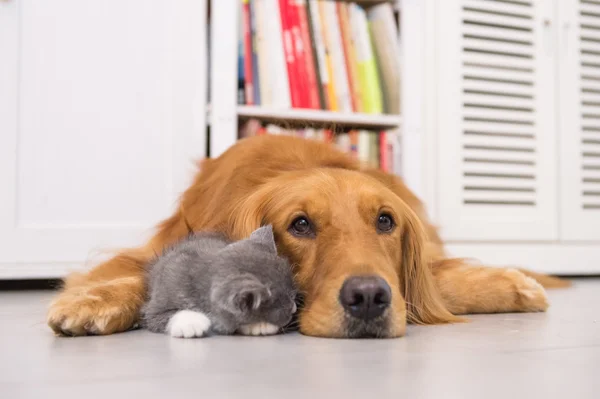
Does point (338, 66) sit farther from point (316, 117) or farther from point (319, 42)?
point (316, 117)

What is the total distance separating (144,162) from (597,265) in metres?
2.39

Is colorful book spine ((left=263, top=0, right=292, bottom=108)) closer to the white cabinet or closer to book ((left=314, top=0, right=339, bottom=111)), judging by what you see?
book ((left=314, top=0, right=339, bottom=111))

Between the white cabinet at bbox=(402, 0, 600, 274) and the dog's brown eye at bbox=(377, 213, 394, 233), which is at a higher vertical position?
the white cabinet at bbox=(402, 0, 600, 274)

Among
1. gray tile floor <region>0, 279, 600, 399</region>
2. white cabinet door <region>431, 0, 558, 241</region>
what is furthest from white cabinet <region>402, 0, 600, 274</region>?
gray tile floor <region>0, 279, 600, 399</region>

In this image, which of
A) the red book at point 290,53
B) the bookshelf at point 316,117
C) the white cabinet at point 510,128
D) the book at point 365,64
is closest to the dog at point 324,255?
the bookshelf at point 316,117

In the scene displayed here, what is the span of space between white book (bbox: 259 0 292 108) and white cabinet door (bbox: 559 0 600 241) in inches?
59.7

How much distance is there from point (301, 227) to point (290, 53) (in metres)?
1.51

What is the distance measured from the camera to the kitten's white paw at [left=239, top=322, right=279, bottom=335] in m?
1.40

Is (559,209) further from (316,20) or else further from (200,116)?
(200,116)

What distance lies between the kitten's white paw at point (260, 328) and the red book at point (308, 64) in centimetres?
171

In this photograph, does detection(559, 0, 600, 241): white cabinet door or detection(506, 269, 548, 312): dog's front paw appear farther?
detection(559, 0, 600, 241): white cabinet door

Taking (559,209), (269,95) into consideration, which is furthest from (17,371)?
(559,209)

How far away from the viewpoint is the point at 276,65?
9.55ft

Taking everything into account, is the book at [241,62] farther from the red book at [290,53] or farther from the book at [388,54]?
the book at [388,54]
